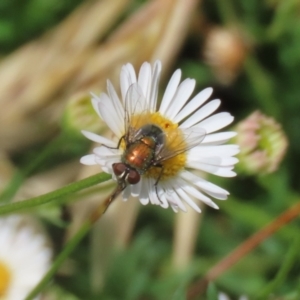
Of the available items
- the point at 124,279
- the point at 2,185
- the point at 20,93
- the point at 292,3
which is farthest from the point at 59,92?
the point at 292,3

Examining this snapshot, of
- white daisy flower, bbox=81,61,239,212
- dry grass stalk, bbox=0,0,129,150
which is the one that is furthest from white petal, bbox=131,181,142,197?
dry grass stalk, bbox=0,0,129,150

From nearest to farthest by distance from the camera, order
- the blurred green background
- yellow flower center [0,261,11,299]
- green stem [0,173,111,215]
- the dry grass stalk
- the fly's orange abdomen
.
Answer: green stem [0,173,111,215] < the fly's orange abdomen < yellow flower center [0,261,11,299] < the blurred green background < the dry grass stalk

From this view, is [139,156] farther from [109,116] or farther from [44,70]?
[44,70]

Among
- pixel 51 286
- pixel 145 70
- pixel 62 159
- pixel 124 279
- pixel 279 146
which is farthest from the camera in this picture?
pixel 62 159

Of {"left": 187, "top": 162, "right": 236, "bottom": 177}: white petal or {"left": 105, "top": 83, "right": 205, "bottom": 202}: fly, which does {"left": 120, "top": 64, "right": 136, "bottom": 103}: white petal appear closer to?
{"left": 105, "top": 83, "right": 205, "bottom": 202}: fly

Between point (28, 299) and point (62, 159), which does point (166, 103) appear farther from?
point (62, 159)

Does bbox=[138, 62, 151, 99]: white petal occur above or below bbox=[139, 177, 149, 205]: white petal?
above

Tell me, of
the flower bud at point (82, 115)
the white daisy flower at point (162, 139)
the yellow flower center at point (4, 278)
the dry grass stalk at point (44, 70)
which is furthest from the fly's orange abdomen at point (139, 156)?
the dry grass stalk at point (44, 70)
